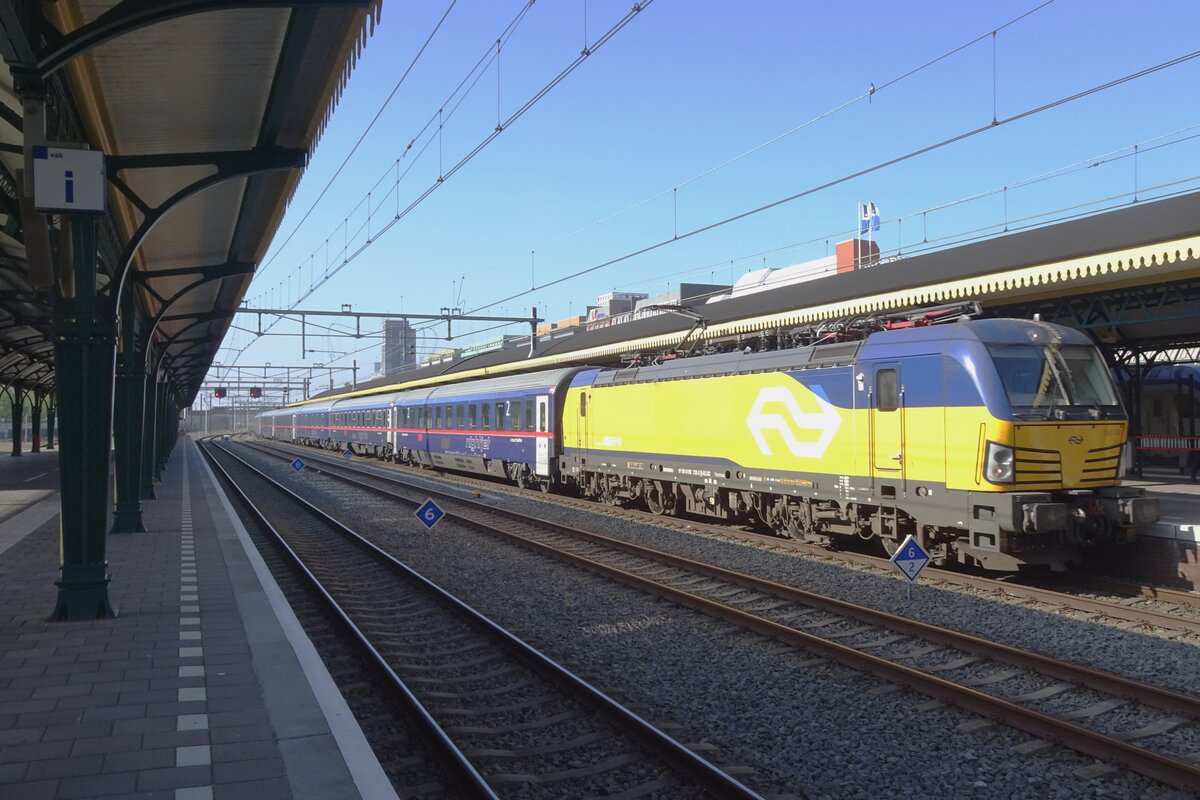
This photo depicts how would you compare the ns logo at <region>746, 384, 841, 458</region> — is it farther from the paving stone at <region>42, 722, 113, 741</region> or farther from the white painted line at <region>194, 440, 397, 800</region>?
the paving stone at <region>42, 722, 113, 741</region>

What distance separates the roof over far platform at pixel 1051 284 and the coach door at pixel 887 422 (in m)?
2.39

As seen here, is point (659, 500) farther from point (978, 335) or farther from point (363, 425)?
point (363, 425)

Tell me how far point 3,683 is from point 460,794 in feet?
12.2

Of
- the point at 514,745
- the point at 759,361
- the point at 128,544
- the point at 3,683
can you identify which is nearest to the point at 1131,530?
the point at 759,361

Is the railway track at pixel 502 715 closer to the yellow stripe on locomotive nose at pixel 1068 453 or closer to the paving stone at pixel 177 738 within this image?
the paving stone at pixel 177 738

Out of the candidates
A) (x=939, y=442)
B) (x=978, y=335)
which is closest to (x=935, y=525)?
(x=939, y=442)

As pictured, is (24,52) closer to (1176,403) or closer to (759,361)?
(759,361)

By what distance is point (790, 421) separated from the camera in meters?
13.1

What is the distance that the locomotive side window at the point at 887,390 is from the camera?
11094 millimetres

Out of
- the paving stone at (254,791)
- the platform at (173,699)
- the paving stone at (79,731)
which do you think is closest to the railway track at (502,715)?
the platform at (173,699)

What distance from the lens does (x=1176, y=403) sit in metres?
21.8

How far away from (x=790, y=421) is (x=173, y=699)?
9.41 meters

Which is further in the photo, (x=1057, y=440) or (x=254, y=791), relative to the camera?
(x=1057, y=440)

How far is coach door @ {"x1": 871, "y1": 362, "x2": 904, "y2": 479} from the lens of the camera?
1105cm
